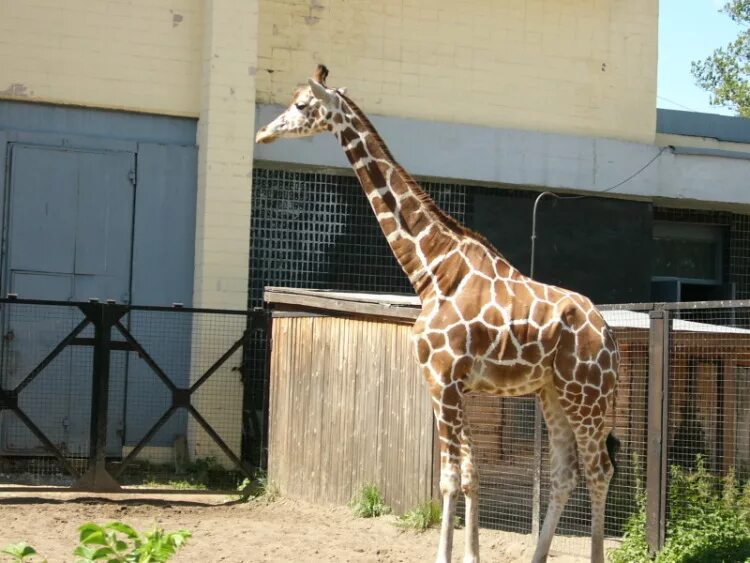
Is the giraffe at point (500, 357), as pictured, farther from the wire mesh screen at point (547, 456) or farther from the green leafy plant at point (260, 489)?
the green leafy plant at point (260, 489)

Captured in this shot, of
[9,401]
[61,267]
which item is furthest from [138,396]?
[9,401]

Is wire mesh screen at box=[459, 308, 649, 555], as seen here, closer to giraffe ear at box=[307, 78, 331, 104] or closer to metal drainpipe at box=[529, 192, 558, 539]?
metal drainpipe at box=[529, 192, 558, 539]

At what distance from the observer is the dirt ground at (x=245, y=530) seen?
9.34 meters

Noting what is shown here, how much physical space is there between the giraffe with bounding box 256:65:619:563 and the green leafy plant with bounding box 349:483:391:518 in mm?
2741

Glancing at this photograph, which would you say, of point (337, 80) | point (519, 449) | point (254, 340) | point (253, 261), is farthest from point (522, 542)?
point (337, 80)

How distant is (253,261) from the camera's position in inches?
581

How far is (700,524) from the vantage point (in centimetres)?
845

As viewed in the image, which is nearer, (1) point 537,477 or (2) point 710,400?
(2) point 710,400

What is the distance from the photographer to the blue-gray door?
13.5 meters

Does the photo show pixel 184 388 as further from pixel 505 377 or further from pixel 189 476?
pixel 505 377

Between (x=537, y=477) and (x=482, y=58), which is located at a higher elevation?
(x=482, y=58)

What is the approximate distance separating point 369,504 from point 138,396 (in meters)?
4.25

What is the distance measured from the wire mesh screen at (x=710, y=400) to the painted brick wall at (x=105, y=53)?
24.9 feet

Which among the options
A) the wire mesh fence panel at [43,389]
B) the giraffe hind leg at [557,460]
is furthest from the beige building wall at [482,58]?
the giraffe hind leg at [557,460]
